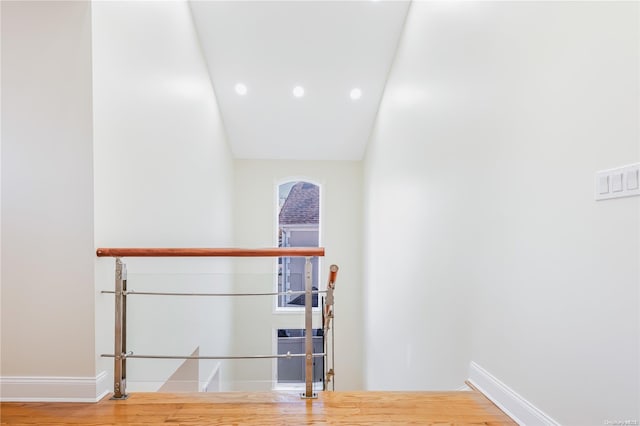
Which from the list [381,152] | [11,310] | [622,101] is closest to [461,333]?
[622,101]

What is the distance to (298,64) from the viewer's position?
489cm

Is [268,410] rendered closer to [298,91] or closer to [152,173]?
[152,173]

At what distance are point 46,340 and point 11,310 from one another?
251 millimetres

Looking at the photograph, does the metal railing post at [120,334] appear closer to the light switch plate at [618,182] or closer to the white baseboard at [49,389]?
the white baseboard at [49,389]

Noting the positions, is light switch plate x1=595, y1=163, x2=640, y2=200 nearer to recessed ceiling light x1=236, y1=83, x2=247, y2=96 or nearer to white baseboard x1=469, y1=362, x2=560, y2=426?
white baseboard x1=469, y1=362, x2=560, y2=426

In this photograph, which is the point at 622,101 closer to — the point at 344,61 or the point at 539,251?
the point at 539,251

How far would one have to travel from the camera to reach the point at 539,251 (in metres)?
1.74

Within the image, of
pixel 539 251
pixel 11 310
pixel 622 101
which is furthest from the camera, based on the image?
pixel 11 310

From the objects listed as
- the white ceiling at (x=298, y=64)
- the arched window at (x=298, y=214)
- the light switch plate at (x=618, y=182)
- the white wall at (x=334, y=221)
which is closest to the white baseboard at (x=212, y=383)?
the light switch plate at (x=618, y=182)

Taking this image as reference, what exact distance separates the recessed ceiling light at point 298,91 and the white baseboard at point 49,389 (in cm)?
418

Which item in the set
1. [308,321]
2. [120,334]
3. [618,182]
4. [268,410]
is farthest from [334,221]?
[618,182]

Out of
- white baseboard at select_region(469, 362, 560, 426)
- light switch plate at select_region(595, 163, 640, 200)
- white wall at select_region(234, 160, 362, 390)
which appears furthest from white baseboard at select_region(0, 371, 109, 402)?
white wall at select_region(234, 160, 362, 390)

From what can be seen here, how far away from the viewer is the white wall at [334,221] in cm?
700

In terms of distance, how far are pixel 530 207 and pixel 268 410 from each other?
1.63 meters
